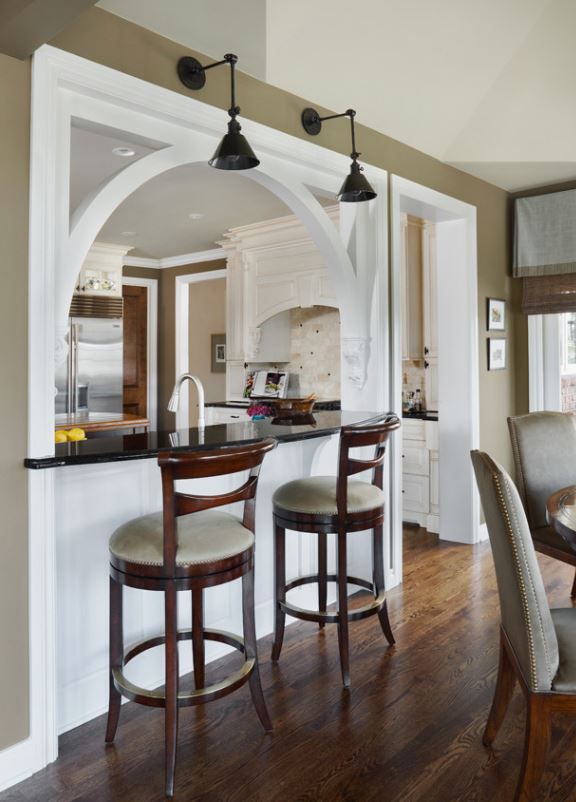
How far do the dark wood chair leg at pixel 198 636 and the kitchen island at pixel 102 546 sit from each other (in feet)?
0.71

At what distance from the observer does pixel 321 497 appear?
260 centimetres

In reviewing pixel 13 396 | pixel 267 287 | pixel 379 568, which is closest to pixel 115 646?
pixel 13 396

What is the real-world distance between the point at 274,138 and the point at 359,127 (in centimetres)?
73

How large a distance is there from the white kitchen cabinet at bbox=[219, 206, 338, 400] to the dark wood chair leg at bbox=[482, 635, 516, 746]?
3567 millimetres

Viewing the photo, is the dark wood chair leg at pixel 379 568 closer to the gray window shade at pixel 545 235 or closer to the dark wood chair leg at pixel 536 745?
the dark wood chair leg at pixel 536 745

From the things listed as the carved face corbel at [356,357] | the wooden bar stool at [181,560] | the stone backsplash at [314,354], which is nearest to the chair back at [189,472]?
the wooden bar stool at [181,560]

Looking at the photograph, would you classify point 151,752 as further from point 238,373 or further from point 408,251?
point 238,373

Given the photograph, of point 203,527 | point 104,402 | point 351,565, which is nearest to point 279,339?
point 104,402

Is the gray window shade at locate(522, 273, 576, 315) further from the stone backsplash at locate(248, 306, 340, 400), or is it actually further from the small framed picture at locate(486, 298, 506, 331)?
the stone backsplash at locate(248, 306, 340, 400)

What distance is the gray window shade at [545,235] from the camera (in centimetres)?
439

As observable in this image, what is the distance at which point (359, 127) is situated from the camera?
3395mm

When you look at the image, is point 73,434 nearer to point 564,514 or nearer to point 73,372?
point 564,514

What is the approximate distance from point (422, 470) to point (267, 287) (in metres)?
2.17

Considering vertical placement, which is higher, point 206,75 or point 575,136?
point 575,136
